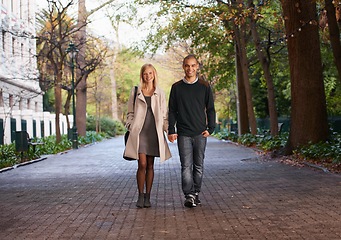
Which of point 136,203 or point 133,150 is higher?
point 133,150

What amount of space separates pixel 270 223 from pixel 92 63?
104 ft

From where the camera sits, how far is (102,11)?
39594mm

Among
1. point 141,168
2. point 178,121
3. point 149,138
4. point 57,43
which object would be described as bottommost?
point 141,168

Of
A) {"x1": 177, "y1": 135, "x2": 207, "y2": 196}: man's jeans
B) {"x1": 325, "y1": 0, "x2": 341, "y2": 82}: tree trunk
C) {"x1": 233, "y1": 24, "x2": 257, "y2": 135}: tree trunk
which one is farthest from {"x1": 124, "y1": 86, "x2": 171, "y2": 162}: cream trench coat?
{"x1": 233, "y1": 24, "x2": 257, "y2": 135}: tree trunk

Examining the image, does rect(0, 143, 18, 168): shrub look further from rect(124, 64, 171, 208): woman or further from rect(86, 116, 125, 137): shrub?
rect(86, 116, 125, 137): shrub

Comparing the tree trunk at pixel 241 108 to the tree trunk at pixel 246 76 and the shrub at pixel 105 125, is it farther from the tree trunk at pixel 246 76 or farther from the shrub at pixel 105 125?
the shrub at pixel 105 125

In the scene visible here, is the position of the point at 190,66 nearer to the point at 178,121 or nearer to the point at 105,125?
the point at 178,121

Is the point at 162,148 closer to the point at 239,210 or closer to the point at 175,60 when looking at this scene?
the point at 239,210

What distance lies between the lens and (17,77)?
40344mm

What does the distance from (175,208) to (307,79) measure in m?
10.9

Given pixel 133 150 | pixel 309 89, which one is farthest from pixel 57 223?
pixel 309 89

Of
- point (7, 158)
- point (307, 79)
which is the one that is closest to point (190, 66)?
point (307, 79)

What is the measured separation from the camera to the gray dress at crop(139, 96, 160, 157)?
9.32 meters

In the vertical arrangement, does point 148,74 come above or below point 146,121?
above
